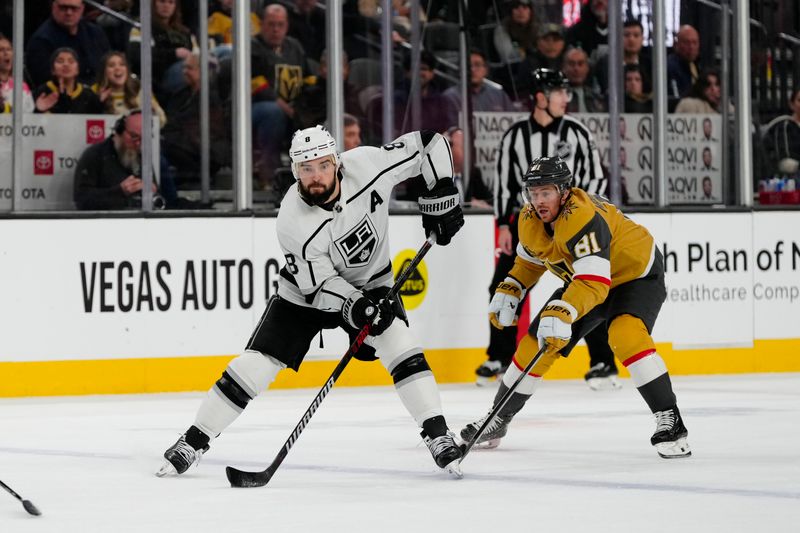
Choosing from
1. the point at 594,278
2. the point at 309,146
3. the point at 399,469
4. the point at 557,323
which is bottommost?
the point at 399,469

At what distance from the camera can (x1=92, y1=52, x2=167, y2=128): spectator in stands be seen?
6.92 meters

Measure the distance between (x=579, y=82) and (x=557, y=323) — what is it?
141 inches

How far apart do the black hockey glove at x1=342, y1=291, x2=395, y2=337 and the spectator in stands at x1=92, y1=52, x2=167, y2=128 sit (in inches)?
115

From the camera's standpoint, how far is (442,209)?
4594mm

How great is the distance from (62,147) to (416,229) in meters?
1.60

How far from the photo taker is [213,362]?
6.83 meters

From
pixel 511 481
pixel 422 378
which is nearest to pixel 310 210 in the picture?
pixel 422 378

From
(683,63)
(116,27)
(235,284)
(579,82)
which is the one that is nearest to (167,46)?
(116,27)

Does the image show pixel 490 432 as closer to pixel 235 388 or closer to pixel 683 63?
pixel 235 388

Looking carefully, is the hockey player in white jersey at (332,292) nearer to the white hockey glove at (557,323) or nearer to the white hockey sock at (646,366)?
the white hockey glove at (557,323)

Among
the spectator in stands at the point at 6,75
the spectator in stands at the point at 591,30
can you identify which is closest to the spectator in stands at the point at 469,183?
the spectator in stands at the point at 591,30

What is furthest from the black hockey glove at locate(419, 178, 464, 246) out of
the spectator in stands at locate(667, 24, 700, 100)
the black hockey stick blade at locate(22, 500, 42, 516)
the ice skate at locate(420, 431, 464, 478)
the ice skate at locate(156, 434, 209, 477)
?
the spectator in stands at locate(667, 24, 700, 100)

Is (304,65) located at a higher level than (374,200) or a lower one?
higher

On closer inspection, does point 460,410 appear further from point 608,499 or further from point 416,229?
point 608,499
